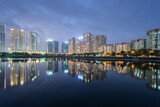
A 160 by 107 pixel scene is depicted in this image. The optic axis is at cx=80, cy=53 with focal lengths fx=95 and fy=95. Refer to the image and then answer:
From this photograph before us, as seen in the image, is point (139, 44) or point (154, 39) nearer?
point (154, 39)

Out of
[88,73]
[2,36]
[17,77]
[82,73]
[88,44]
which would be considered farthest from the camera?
[88,44]

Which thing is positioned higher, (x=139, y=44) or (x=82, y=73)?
(x=139, y=44)

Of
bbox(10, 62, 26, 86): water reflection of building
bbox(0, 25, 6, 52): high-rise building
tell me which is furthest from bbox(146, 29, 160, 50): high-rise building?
bbox(0, 25, 6, 52): high-rise building

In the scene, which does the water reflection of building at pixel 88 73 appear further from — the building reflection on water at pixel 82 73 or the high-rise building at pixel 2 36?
the high-rise building at pixel 2 36

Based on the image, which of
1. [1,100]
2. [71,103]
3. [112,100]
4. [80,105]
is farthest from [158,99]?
[1,100]

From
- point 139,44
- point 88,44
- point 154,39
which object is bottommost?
point 139,44

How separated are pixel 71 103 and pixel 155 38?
13531 centimetres

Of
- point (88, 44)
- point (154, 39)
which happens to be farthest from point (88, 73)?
point (88, 44)

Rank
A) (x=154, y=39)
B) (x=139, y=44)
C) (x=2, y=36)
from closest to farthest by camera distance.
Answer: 1. (x=154, y=39)
2. (x=139, y=44)
3. (x=2, y=36)

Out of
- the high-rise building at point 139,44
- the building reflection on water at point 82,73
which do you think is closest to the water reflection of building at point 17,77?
the building reflection on water at point 82,73

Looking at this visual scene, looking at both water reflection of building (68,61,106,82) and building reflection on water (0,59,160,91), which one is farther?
water reflection of building (68,61,106,82)

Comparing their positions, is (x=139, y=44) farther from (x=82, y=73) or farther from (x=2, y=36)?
(x=2, y=36)

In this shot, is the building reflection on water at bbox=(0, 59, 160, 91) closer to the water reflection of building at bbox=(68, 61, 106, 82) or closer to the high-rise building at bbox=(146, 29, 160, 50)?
the water reflection of building at bbox=(68, 61, 106, 82)

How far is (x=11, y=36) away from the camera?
197375mm
